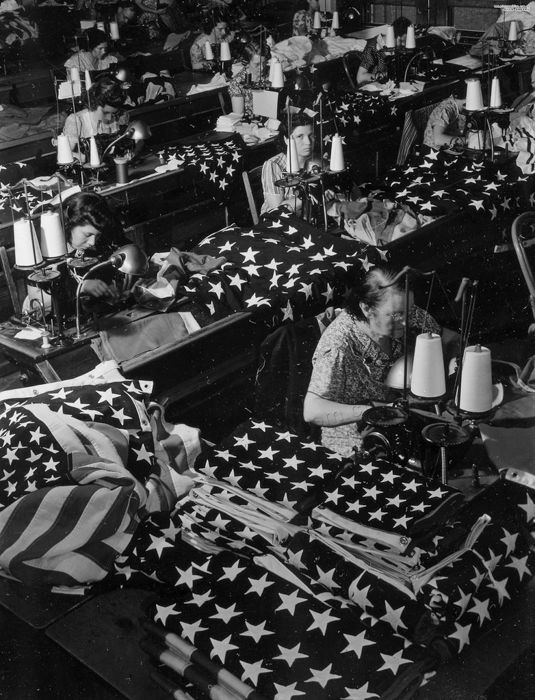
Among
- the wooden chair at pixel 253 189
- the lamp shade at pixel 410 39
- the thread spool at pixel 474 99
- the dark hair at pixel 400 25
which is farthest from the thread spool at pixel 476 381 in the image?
the dark hair at pixel 400 25

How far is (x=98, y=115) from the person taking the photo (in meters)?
7.54

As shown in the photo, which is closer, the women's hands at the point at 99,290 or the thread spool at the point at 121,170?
the women's hands at the point at 99,290

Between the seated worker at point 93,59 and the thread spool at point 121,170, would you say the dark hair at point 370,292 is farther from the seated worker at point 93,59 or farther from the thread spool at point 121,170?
the seated worker at point 93,59

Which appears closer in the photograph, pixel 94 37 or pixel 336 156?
pixel 336 156

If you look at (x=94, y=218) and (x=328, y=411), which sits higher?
(x=94, y=218)

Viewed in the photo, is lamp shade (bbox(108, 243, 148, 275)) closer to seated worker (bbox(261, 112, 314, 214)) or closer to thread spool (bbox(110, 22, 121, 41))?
seated worker (bbox(261, 112, 314, 214))

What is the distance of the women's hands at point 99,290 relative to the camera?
4883 mm

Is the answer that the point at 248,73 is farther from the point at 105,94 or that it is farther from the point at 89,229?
the point at 89,229

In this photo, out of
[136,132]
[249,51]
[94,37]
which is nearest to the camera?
[136,132]

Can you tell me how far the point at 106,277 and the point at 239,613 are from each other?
2611 mm

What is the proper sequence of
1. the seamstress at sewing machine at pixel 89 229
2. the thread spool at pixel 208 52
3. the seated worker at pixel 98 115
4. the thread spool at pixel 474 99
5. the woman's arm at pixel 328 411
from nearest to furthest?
the woman's arm at pixel 328 411 < the seamstress at sewing machine at pixel 89 229 < the thread spool at pixel 474 99 < the seated worker at pixel 98 115 < the thread spool at pixel 208 52

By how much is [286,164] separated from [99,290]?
6.48 ft

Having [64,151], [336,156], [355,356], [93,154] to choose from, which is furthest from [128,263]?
[64,151]

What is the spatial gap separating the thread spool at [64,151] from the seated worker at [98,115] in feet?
2.38
